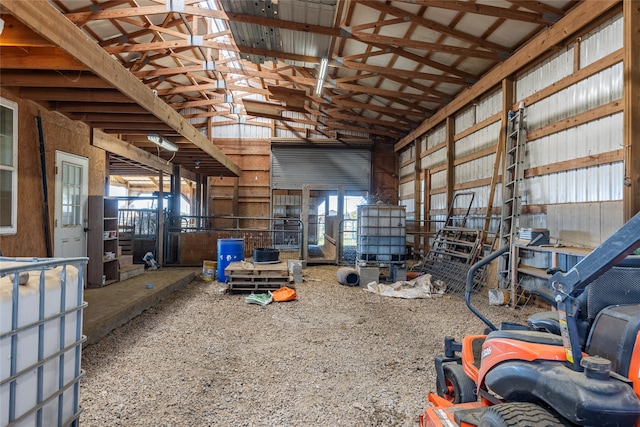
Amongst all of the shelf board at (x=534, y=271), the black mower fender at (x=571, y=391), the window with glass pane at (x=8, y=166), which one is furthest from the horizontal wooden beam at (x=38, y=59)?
the shelf board at (x=534, y=271)

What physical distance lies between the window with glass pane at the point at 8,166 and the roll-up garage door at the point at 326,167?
11.5 m

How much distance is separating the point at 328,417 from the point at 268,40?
717cm

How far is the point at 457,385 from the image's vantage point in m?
2.41

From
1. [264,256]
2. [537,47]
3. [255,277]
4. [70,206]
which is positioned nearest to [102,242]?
[70,206]

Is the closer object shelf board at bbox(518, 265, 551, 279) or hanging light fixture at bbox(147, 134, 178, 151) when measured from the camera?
shelf board at bbox(518, 265, 551, 279)

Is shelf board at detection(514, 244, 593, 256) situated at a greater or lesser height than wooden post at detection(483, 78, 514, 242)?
lesser

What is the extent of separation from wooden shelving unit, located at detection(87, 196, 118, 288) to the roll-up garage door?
31.0 ft

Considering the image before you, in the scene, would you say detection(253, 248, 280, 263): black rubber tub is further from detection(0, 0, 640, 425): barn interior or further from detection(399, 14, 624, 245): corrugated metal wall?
detection(399, 14, 624, 245): corrugated metal wall

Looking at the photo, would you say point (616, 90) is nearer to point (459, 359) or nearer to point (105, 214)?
point (459, 359)

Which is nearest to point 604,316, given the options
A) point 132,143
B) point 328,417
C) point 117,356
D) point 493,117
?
point 328,417

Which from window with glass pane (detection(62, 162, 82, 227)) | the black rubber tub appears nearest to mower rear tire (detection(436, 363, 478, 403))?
the black rubber tub

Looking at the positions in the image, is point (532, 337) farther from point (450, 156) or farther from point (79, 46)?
point (450, 156)

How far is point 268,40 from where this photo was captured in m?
7.56

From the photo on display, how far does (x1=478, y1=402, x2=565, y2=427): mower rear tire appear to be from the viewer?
4.81ft
